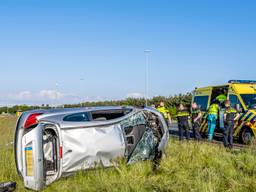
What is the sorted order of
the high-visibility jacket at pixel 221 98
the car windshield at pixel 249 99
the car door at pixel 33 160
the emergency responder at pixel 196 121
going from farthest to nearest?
the high-visibility jacket at pixel 221 98
the emergency responder at pixel 196 121
the car windshield at pixel 249 99
the car door at pixel 33 160

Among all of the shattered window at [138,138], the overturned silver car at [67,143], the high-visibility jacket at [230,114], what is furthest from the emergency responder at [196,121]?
the overturned silver car at [67,143]

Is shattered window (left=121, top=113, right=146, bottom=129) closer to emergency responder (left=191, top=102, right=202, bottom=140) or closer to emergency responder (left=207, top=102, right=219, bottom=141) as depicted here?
emergency responder (left=207, top=102, right=219, bottom=141)

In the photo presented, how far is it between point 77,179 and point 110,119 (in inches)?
51.8

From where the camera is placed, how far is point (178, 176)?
594 cm

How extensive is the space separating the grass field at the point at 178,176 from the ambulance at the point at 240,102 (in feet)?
15.7

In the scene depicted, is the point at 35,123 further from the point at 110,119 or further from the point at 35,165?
the point at 110,119

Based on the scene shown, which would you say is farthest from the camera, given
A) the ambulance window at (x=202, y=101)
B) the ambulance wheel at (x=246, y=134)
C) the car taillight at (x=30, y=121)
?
the ambulance window at (x=202, y=101)

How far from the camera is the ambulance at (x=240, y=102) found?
41.8 ft

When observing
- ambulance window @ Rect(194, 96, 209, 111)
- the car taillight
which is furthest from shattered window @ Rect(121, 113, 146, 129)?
ambulance window @ Rect(194, 96, 209, 111)

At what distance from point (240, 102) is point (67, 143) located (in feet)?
30.0

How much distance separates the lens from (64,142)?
6199mm

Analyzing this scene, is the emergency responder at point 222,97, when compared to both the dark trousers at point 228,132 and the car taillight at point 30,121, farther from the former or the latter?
the car taillight at point 30,121

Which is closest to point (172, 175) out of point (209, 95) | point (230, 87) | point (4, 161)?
point (4, 161)

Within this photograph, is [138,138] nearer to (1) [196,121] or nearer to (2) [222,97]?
(1) [196,121]
